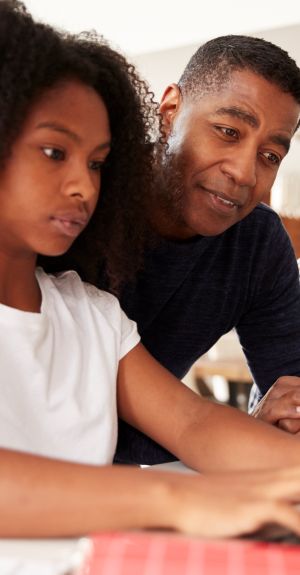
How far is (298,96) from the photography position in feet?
4.64

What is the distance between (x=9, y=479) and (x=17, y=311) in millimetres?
322

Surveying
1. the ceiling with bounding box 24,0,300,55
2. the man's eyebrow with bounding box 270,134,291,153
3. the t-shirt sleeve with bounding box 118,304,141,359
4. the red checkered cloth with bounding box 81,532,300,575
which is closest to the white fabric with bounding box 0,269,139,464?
the t-shirt sleeve with bounding box 118,304,141,359

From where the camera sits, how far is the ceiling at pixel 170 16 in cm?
480

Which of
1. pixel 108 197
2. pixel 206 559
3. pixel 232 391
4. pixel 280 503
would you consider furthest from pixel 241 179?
pixel 232 391

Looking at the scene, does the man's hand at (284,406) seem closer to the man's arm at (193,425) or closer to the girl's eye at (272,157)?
the man's arm at (193,425)

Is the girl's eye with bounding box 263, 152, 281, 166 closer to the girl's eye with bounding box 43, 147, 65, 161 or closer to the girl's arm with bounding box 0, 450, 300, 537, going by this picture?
the girl's eye with bounding box 43, 147, 65, 161

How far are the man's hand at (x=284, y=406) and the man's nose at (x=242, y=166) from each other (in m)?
0.38

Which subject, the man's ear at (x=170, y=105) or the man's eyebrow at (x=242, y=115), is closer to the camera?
the man's eyebrow at (x=242, y=115)

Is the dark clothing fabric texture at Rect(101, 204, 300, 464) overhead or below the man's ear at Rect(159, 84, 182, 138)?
below

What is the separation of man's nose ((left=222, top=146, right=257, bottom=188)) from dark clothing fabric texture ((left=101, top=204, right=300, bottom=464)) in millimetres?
158

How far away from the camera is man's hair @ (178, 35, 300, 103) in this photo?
54.4 inches

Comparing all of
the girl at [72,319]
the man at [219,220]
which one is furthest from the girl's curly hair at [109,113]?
the man at [219,220]

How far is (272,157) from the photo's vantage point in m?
1.45

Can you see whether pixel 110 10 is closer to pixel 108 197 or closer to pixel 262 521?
pixel 108 197
